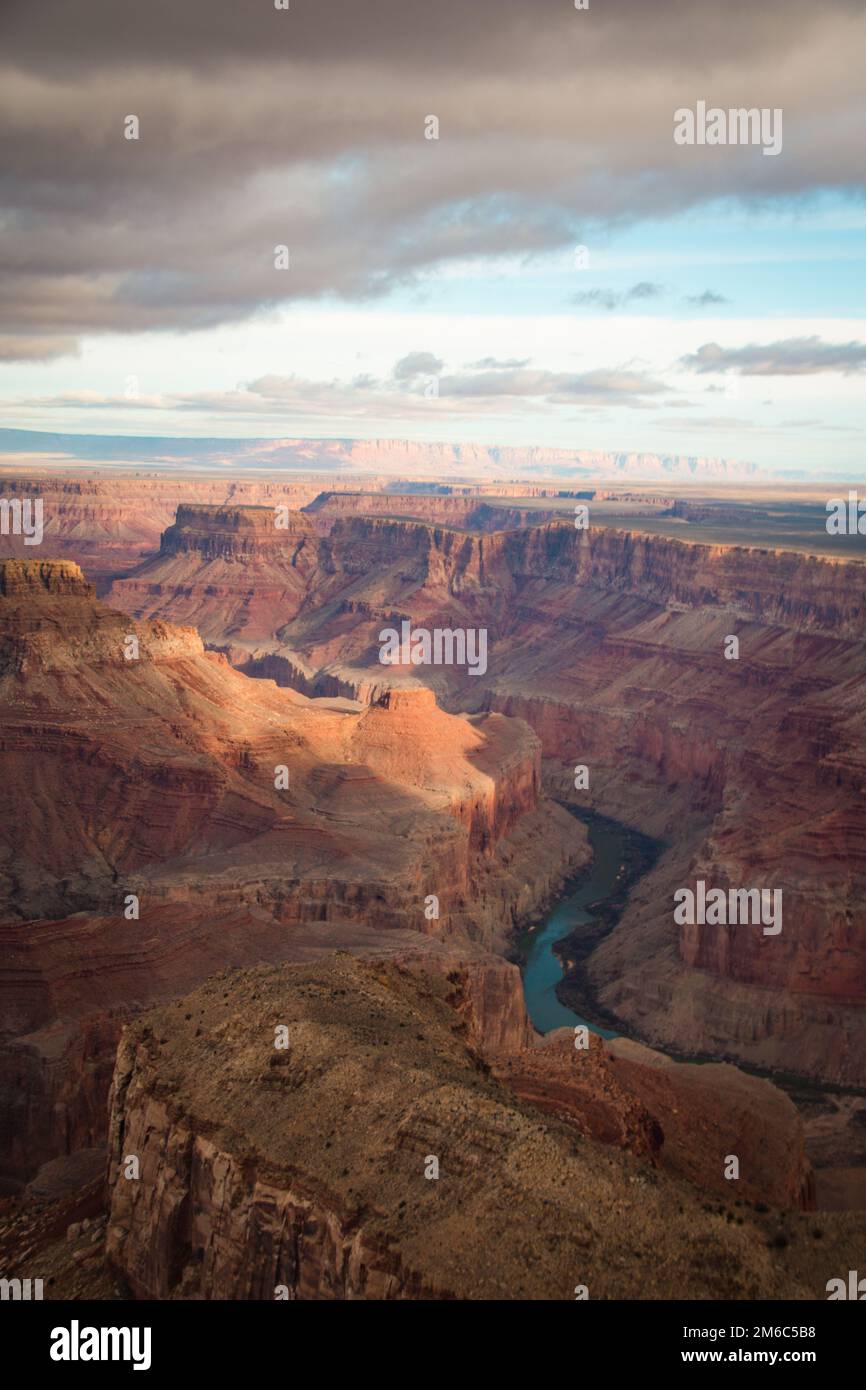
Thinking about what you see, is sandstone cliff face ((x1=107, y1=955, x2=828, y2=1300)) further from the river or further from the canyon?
the river

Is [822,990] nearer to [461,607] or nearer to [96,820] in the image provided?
[96,820]

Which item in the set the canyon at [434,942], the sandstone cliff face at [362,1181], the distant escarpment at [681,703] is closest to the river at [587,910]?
the canyon at [434,942]

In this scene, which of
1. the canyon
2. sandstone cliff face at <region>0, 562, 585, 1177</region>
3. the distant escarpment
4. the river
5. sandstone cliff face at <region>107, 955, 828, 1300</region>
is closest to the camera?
sandstone cliff face at <region>107, 955, 828, 1300</region>

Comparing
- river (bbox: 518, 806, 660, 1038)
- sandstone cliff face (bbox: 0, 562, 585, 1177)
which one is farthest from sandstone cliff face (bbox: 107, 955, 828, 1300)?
river (bbox: 518, 806, 660, 1038)

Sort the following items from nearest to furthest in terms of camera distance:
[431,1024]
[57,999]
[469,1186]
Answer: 1. [469,1186]
2. [431,1024]
3. [57,999]

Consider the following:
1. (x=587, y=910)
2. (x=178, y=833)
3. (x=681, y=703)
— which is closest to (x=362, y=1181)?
(x=178, y=833)

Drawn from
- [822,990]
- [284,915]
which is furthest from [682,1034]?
[284,915]

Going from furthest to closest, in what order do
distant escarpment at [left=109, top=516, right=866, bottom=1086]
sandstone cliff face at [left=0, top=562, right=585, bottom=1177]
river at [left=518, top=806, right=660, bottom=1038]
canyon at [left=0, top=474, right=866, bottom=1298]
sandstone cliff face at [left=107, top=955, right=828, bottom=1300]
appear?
river at [left=518, top=806, right=660, bottom=1038]
distant escarpment at [left=109, top=516, right=866, bottom=1086]
sandstone cliff face at [left=0, top=562, right=585, bottom=1177]
canyon at [left=0, top=474, right=866, bottom=1298]
sandstone cliff face at [left=107, top=955, right=828, bottom=1300]
